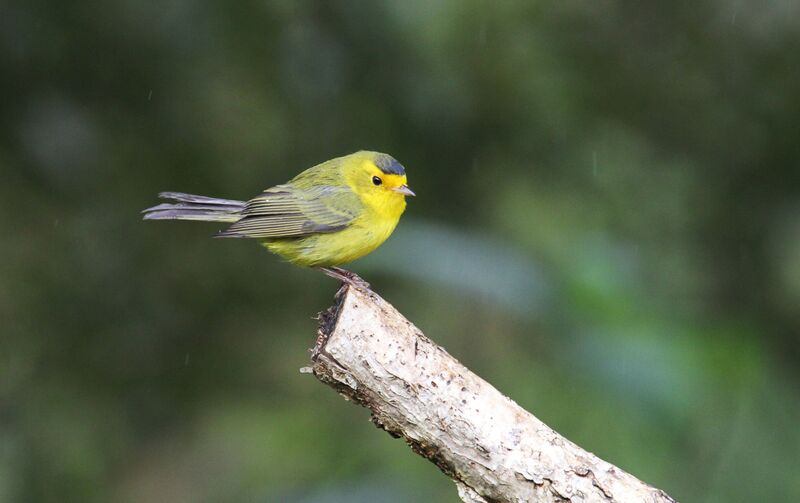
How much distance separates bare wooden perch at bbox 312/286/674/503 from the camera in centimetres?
298

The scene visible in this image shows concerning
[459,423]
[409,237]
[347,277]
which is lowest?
[459,423]

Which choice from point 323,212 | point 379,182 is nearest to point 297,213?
point 323,212

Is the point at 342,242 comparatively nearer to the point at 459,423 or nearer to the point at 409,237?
the point at 409,237

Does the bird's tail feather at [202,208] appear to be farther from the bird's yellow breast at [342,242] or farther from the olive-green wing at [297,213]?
the bird's yellow breast at [342,242]

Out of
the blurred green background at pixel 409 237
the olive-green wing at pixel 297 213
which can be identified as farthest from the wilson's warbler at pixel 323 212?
the blurred green background at pixel 409 237

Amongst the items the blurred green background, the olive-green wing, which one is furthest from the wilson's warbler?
the blurred green background

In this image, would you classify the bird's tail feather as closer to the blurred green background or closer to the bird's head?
the bird's head

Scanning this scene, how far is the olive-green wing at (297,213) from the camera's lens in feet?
13.3

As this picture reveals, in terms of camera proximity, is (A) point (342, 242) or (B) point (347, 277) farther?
(A) point (342, 242)

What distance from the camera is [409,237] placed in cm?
507

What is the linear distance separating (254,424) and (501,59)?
2.66 meters

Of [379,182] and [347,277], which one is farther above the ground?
[379,182]

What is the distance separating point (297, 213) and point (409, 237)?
1078 mm

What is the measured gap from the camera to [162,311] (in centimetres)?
588
